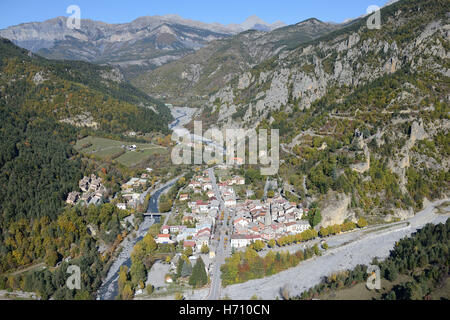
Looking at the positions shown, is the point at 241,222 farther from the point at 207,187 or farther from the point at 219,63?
the point at 219,63

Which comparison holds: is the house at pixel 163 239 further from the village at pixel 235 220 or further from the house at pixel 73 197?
the house at pixel 73 197

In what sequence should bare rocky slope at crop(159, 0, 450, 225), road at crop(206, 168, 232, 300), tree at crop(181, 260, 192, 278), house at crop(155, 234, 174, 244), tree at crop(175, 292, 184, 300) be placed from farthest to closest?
bare rocky slope at crop(159, 0, 450, 225) < house at crop(155, 234, 174, 244) < tree at crop(181, 260, 192, 278) < road at crop(206, 168, 232, 300) < tree at crop(175, 292, 184, 300)

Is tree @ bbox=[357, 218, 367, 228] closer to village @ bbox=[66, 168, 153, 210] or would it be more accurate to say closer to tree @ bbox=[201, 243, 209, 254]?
tree @ bbox=[201, 243, 209, 254]

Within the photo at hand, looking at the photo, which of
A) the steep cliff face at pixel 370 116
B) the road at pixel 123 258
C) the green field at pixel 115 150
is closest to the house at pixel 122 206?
the road at pixel 123 258

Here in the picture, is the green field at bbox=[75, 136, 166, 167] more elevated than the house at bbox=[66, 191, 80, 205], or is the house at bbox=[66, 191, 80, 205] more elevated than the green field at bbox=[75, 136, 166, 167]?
the green field at bbox=[75, 136, 166, 167]

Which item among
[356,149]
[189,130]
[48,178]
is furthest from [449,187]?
[189,130]

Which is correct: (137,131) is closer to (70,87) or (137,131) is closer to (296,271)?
(70,87)

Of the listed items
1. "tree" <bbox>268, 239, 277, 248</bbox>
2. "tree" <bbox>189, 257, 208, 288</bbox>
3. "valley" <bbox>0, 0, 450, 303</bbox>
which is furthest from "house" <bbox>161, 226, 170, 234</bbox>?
"tree" <bbox>268, 239, 277, 248</bbox>
